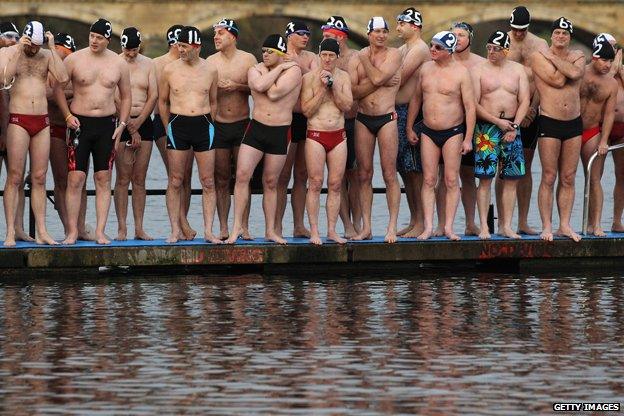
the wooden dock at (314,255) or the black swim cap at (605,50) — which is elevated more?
the black swim cap at (605,50)

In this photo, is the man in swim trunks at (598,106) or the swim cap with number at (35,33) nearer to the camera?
the swim cap with number at (35,33)

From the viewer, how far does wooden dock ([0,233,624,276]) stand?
1988 centimetres

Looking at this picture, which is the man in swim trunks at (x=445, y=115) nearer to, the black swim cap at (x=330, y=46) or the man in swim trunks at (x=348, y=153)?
the man in swim trunks at (x=348, y=153)

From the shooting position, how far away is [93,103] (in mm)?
20000

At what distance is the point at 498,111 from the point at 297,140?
79.7 inches

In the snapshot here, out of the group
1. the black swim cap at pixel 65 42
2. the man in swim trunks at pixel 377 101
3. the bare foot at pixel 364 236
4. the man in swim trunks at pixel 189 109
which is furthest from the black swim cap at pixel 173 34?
the bare foot at pixel 364 236

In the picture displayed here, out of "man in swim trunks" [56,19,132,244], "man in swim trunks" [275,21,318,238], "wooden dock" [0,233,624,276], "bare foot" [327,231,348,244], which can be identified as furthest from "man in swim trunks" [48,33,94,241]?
"bare foot" [327,231,348,244]

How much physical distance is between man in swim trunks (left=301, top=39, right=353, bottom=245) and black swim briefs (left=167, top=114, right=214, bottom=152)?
0.96 m

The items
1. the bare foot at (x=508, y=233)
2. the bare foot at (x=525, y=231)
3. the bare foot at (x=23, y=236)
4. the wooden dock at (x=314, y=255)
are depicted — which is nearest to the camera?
the wooden dock at (x=314, y=255)

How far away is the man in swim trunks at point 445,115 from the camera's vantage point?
2045 centimetres

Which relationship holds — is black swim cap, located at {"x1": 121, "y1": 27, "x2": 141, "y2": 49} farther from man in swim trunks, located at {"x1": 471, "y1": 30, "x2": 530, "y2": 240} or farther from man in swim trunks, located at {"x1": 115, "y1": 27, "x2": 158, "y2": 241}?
man in swim trunks, located at {"x1": 471, "y1": 30, "x2": 530, "y2": 240}

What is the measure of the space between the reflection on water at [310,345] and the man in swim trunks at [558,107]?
1202 millimetres

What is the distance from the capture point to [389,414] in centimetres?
1296

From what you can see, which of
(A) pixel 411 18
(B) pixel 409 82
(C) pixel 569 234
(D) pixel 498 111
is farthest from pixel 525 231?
(A) pixel 411 18
